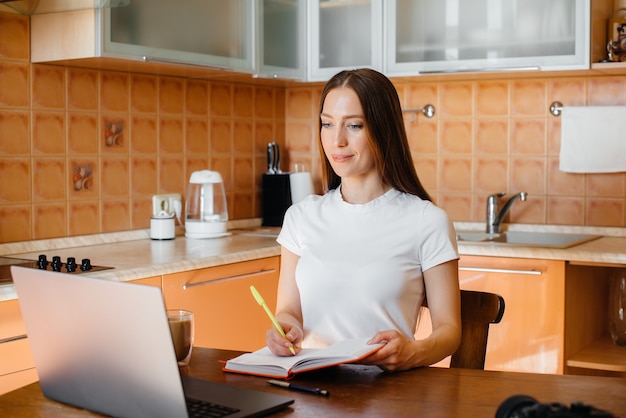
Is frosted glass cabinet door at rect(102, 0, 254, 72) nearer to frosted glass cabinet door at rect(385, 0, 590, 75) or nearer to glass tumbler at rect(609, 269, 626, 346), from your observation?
frosted glass cabinet door at rect(385, 0, 590, 75)

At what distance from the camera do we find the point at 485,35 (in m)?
3.45

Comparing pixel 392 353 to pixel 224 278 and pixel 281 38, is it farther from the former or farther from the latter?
pixel 281 38

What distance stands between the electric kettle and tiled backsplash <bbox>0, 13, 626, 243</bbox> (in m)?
0.13

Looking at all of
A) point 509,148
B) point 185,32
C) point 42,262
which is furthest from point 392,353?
point 509,148

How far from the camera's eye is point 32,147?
3033 millimetres

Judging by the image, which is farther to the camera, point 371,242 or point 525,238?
Answer: point 525,238

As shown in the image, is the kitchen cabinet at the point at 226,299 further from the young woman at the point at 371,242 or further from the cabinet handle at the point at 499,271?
the young woman at the point at 371,242

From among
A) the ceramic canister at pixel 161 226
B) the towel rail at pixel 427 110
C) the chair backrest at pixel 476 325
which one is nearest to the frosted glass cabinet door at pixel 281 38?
the towel rail at pixel 427 110

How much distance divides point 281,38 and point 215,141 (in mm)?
542

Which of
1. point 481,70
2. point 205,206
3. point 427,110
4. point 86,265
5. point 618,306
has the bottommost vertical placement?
point 618,306

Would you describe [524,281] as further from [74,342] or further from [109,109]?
[74,342]

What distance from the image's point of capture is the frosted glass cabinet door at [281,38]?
3.62 m

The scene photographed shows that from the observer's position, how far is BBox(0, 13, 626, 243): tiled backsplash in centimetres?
303

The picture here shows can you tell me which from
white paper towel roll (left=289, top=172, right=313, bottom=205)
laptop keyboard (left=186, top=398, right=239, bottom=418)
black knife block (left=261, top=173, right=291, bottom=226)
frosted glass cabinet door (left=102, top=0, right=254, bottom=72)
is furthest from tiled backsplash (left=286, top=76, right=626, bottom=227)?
laptop keyboard (left=186, top=398, right=239, bottom=418)
